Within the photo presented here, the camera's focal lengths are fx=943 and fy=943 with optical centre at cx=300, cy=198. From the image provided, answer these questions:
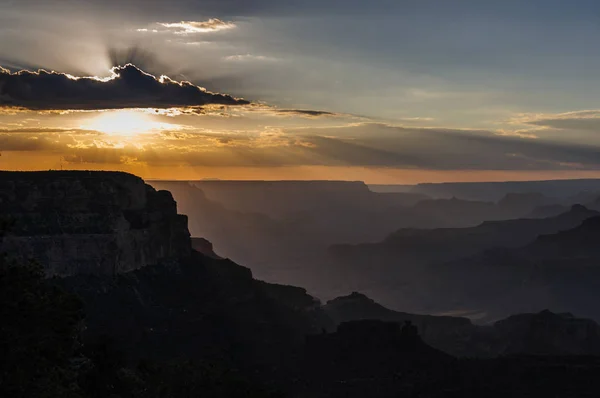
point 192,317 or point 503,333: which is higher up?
point 192,317

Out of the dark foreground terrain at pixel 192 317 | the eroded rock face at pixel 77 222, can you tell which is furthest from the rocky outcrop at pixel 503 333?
the eroded rock face at pixel 77 222

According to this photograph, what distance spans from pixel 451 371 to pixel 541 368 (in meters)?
9.53

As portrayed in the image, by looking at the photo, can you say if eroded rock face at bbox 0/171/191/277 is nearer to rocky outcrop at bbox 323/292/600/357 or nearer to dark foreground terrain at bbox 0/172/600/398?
dark foreground terrain at bbox 0/172/600/398

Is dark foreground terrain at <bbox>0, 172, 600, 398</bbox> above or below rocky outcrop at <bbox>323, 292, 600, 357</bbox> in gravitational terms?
above

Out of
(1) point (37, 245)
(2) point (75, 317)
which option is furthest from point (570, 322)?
(2) point (75, 317)

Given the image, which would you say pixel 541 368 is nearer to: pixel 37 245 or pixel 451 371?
pixel 451 371

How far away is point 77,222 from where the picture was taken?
105m

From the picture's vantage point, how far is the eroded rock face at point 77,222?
100562 millimetres

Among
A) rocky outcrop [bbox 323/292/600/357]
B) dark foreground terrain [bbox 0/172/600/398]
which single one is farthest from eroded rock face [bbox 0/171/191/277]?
rocky outcrop [bbox 323/292/600/357]

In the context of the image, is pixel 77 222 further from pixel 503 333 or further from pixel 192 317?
pixel 503 333

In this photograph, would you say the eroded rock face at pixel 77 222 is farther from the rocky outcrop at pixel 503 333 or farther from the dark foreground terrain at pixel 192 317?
the rocky outcrop at pixel 503 333

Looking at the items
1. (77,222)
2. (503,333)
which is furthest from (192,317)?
(503,333)

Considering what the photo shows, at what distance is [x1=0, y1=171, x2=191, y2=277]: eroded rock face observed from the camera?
101 meters

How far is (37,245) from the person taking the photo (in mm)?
99250
